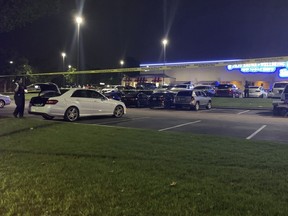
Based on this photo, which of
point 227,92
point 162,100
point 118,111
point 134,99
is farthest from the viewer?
point 227,92

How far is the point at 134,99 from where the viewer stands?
27594mm

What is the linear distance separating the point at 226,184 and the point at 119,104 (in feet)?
42.9

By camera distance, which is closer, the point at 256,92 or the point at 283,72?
the point at 256,92

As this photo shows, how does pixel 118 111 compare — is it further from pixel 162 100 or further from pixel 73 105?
pixel 162 100

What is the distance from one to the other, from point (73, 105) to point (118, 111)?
266 cm

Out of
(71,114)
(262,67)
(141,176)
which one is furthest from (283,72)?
(141,176)

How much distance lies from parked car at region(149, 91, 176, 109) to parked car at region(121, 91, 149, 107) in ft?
2.00

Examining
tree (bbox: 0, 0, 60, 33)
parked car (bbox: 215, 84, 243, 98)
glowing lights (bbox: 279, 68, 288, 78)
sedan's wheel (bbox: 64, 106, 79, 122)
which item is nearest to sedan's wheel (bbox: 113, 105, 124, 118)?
sedan's wheel (bbox: 64, 106, 79, 122)

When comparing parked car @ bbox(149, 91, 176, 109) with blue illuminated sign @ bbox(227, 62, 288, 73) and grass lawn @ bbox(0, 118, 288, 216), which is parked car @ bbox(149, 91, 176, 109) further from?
blue illuminated sign @ bbox(227, 62, 288, 73)

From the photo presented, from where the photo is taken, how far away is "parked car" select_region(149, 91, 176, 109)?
89.6 ft

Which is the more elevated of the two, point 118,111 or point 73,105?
point 73,105

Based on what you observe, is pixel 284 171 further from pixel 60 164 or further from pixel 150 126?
pixel 150 126

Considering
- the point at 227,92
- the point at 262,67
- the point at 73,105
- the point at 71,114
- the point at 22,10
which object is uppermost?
the point at 262,67

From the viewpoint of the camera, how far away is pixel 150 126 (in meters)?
14.4
